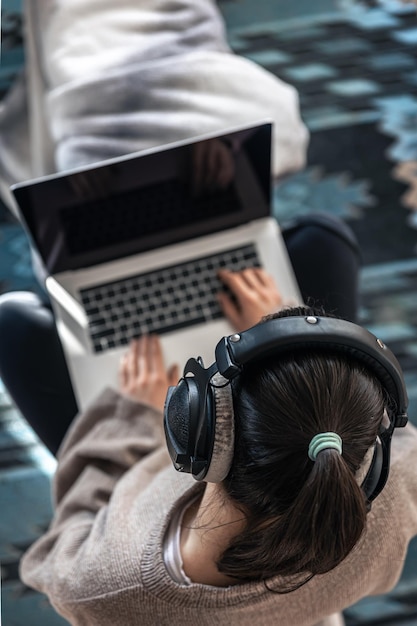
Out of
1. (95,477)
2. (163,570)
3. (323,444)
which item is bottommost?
(95,477)

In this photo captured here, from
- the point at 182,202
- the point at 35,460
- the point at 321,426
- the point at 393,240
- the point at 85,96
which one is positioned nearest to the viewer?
the point at 321,426

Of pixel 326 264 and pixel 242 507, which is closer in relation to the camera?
pixel 242 507

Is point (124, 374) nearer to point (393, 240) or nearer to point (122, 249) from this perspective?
point (122, 249)

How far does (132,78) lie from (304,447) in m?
0.72

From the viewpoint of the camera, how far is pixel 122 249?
985mm

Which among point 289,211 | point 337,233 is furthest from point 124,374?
point 289,211

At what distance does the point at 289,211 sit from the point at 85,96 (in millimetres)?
523

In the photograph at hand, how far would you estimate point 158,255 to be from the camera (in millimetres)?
1002

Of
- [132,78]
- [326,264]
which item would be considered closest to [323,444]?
[326,264]

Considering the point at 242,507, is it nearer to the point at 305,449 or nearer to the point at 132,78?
the point at 305,449

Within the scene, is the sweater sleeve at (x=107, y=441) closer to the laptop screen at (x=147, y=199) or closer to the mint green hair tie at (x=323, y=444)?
the laptop screen at (x=147, y=199)

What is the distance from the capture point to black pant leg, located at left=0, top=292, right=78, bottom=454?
1.03m

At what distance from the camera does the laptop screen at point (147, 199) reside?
2.86 ft

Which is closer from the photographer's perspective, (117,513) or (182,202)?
(117,513)
